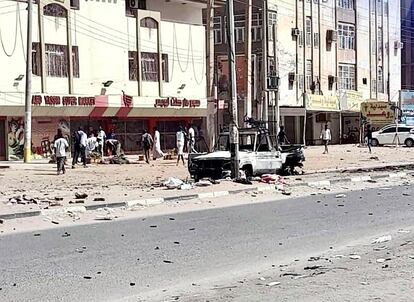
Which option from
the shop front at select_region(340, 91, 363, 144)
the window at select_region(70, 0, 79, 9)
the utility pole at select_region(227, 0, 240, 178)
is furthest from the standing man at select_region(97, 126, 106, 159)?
the shop front at select_region(340, 91, 363, 144)

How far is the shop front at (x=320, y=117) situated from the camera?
54.0m

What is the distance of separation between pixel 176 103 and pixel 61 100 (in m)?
8.68

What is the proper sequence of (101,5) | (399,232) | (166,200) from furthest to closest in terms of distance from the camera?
(101,5) < (166,200) < (399,232)

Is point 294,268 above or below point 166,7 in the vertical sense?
below

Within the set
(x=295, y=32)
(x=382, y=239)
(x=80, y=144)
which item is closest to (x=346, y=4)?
(x=295, y=32)

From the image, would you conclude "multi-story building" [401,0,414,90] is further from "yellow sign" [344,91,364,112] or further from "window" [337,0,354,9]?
"yellow sign" [344,91,364,112]

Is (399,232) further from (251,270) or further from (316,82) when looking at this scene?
(316,82)

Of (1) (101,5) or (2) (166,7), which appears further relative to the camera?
(2) (166,7)

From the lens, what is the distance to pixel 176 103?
41.5 m

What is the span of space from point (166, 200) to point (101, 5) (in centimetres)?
2318

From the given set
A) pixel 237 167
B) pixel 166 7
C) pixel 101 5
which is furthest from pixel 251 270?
pixel 166 7

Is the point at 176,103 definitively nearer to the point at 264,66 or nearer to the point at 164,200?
the point at 264,66

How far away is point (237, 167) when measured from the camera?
69.8ft

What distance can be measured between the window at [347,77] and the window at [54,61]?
1148 inches
